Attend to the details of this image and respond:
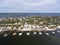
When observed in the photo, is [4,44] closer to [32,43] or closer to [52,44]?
[32,43]

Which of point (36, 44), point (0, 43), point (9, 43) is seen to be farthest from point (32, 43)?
point (0, 43)

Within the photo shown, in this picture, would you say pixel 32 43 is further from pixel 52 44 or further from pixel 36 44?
pixel 52 44

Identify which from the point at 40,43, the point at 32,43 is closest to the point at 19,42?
the point at 32,43

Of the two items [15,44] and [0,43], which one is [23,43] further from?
[0,43]

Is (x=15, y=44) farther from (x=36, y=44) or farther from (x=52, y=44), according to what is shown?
(x=52, y=44)

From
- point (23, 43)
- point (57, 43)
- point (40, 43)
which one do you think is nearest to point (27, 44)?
point (23, 43)

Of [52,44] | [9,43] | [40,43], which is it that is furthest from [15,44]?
[52,44]
